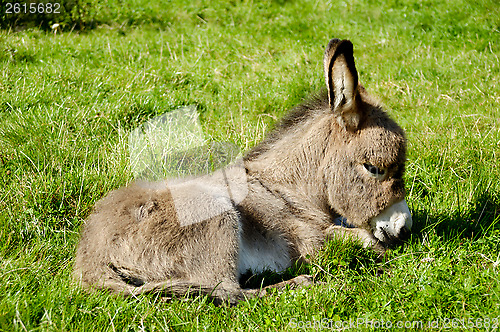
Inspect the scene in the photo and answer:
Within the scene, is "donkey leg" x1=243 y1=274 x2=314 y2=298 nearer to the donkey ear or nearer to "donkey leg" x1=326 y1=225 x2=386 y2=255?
"donkey leg" x1=326 y1=225 x2=386 y2=255

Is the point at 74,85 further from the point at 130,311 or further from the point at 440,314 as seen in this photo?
the point at 440,314

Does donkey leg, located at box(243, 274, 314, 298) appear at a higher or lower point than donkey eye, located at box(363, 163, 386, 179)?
lower

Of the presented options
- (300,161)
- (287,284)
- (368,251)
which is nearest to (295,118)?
(300,161)

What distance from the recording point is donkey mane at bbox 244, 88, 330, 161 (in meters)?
4.26

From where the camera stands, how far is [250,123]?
5844 millimetres

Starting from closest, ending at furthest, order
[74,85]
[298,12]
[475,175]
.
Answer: [475,175], [74,85], [298,12]

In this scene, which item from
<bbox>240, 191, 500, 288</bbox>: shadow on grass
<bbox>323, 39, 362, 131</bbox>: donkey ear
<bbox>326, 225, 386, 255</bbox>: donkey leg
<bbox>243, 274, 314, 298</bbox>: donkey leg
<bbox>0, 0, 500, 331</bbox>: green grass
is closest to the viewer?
<bbox>0, 0, 500, 331</bbox>: green grass

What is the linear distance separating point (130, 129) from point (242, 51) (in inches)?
110

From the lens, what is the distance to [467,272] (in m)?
3.54

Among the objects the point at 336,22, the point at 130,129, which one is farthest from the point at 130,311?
the point at 336,22

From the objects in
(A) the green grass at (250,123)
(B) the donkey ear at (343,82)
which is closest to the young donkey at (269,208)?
(B) the donkey ear at (343,82)

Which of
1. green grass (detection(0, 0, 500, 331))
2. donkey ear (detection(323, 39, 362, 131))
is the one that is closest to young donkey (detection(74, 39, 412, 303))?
donkey ear (detection(323, 39, 362, 131))

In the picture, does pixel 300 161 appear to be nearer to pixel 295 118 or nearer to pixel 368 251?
pixel 295 118

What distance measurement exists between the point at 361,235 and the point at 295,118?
3.82 ft
